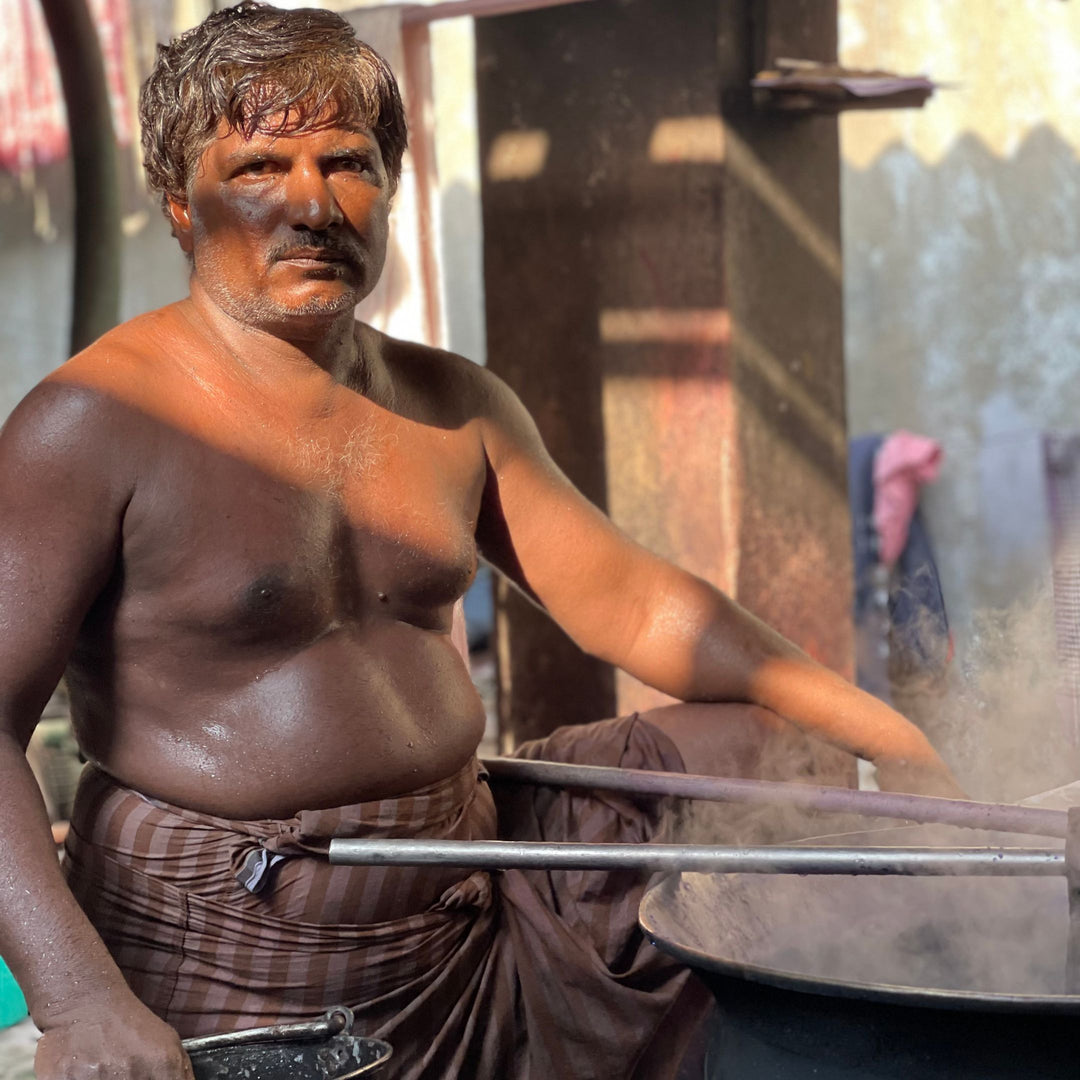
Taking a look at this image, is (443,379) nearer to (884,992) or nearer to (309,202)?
(309,202)

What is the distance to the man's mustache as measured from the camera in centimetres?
225

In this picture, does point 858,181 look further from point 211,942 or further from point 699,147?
point 211,942

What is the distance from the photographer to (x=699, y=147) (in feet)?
13.2

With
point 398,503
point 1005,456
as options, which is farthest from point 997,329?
point 398,503

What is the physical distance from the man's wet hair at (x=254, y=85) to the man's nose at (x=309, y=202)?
80 mm

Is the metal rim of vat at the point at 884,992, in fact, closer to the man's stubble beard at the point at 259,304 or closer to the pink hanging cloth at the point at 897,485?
the man's stubble beard at the point at 259,304

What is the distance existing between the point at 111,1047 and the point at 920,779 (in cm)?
146

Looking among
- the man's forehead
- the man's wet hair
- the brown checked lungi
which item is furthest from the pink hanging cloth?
the man's forehead

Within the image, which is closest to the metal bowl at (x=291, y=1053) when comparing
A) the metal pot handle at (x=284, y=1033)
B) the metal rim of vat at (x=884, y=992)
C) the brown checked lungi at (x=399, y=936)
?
the metal pot handle at (x=284, y=1033)

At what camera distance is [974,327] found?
28.3 ft

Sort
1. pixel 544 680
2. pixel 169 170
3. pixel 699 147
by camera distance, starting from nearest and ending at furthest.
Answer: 1. pixel 169 170
2. pixel 699 147
3. pixel 544 680

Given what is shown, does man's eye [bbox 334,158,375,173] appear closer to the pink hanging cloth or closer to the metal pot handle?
the metal pot handle

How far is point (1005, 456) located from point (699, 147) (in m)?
4.77

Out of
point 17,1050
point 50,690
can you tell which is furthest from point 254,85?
point 17,1050
